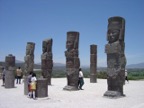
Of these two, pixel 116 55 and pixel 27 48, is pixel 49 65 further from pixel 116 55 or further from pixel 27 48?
pixel 116 55

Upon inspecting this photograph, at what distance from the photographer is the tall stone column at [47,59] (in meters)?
21.5

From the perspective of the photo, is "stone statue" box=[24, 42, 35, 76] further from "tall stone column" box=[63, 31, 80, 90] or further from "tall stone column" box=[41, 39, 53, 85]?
"tall stone column" box=[63, 31, 80, 90]

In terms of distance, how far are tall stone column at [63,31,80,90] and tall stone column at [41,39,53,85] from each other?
11.5ft

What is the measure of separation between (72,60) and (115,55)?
189 inches

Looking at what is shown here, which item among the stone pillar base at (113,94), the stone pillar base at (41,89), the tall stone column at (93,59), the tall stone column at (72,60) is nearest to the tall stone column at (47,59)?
the tall stone column at (72,60)

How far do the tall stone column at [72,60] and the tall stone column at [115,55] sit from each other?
13.4 ft

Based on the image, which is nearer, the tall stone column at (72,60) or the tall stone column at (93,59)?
the tall stone column at (72,60)

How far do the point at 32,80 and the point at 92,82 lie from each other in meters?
12.4

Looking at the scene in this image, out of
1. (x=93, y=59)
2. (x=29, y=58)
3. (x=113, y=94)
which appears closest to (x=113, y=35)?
(x=113, y=94)

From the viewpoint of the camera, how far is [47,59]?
21.7m

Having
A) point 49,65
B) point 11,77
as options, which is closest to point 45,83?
point 11,77

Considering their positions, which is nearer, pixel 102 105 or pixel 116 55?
pixel 102 105

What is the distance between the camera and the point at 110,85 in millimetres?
14492

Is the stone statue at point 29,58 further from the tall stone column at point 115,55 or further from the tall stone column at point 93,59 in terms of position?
the tall stone column at point 115,55
